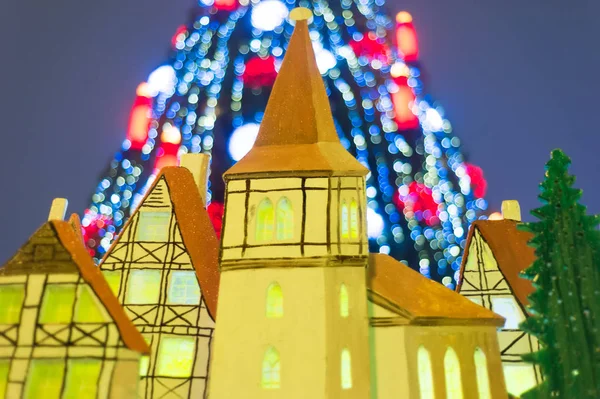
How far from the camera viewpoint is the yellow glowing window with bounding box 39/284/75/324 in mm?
12812

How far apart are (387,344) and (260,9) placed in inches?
1199

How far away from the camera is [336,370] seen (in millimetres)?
13188

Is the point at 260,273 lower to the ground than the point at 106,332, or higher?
higher

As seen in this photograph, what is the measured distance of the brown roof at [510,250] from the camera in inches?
709

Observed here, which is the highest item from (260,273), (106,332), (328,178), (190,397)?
(328,178)

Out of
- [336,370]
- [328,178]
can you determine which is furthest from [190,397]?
[328,178]

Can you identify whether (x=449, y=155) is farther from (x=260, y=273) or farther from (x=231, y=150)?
(x=260, y=273)

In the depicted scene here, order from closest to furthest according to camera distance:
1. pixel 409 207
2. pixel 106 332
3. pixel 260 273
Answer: pixel 106 332, pixel 260 273, pixel 409 207

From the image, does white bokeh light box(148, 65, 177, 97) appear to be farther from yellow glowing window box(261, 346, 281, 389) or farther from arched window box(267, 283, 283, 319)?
yellow glowing window box(261, 346, 281, 389)

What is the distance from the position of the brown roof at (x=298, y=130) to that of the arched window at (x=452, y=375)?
19.8 feet

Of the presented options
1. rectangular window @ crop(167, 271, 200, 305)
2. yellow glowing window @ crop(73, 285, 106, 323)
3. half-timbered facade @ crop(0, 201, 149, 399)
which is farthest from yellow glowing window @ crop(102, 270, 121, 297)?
yellow glowing window @ crop(73, 285, 106, 323)

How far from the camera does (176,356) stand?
15.8m

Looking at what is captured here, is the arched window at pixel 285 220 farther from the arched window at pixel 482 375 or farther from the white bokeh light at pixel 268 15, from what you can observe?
the white bokeh light at pixel 268 15

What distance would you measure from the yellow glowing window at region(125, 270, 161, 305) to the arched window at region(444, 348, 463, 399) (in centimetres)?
932
